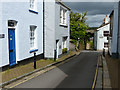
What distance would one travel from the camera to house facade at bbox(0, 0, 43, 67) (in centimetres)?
731

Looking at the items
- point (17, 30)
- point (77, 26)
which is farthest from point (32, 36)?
point (77, 26)

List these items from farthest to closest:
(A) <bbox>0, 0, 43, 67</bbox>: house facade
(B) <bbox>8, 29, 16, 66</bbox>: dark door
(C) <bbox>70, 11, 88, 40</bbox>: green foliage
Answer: (C) <bbox>70, 11, 88, 40</bbox>: green foliage < (B) <bbox>8, 29, 16, 66</bbox>: dark door < (A) <bbox>0, 0, 43, 67</bbox>: house facade

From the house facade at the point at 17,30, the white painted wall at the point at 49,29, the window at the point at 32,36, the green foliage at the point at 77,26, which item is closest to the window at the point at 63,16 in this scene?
the white painted wall at the point at 49,29

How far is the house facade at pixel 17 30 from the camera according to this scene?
24.0 feet

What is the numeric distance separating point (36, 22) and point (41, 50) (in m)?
2.71

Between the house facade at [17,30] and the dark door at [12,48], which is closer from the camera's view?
the house facade at [17,30]

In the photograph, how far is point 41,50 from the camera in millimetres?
12312

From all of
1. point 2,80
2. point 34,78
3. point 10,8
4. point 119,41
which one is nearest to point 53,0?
point 10,8

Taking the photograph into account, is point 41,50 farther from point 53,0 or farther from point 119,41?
point 119,41

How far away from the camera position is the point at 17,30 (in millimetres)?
8602

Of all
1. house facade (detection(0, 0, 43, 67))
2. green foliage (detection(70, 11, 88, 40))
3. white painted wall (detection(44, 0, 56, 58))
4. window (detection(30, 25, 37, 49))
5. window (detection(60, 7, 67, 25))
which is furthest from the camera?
green foliage (detection(70, 11, 88, 40))

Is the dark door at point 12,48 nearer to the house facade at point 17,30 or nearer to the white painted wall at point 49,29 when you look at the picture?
the house facade at point 17,30

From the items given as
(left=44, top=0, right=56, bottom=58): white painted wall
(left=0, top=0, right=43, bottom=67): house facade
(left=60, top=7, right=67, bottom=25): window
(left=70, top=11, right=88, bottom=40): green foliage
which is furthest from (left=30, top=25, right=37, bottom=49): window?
(left=70, top=11, right=88, bottom=40): green foliage

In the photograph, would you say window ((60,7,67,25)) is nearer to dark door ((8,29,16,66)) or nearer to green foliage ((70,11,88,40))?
dark door ((8,29,16,66))
